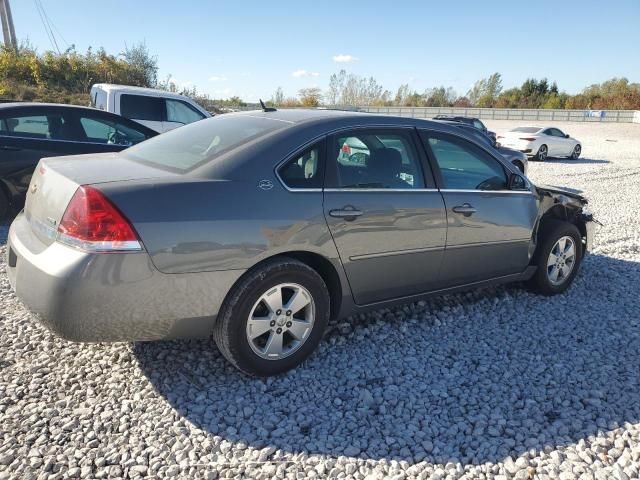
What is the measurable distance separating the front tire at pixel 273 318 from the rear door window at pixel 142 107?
8.96 meters

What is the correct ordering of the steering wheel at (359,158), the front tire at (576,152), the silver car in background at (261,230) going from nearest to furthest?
the silver car in background at (261,230) → the steering wheel at (359,158) → the front tire at (576,152)

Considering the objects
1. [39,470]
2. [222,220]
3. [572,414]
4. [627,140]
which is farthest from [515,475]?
[627,140]

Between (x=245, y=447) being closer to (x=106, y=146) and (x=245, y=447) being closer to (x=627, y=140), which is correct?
(x=106, y=146)

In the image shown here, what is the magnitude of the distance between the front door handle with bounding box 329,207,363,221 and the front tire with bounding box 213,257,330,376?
0.37m

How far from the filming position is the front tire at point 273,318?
2.87 metres

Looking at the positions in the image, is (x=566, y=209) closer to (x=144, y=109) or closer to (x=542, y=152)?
(x=144, y=109)

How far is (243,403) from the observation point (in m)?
2.85

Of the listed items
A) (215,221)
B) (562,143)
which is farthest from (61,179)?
(562,143)

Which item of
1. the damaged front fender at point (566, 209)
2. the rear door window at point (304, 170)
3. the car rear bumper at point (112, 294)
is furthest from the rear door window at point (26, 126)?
the damaged front fender at point (566, 209)

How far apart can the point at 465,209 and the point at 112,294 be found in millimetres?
2518

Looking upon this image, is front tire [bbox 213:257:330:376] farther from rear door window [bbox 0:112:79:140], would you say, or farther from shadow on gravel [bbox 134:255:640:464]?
rear door window [bbox 0:112:79:140]

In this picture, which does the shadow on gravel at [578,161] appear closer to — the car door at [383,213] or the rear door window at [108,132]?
the rear door window at [108,132]

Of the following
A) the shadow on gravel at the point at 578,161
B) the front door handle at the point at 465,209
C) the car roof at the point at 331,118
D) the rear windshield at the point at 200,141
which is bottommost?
the shadow on gravel at the point at 578,161

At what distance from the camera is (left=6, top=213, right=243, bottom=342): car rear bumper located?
246 centimetres
